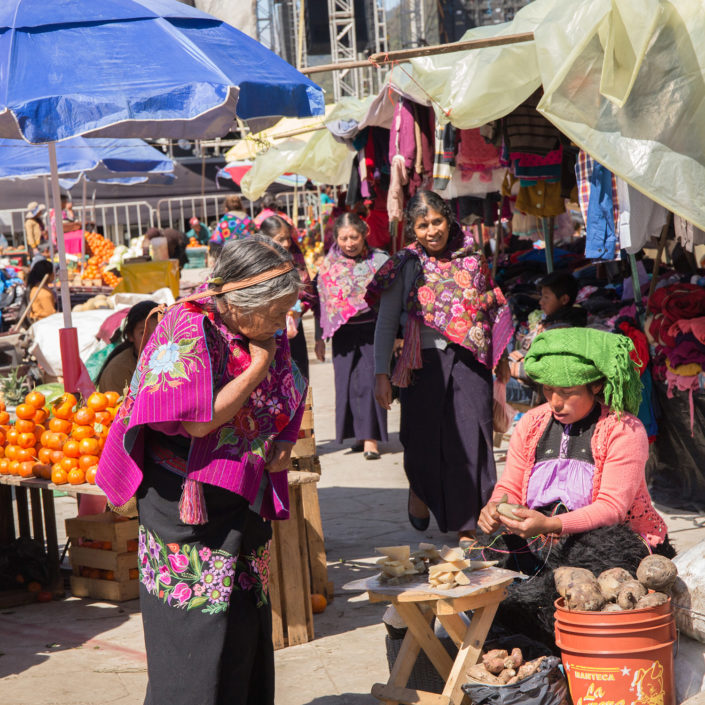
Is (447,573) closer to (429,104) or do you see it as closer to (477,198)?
(429,104)

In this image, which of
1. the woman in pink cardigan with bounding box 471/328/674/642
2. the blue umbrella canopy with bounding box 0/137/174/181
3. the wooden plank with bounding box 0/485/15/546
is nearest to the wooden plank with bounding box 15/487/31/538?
the wooden plank with bounding box 0/485/15/546

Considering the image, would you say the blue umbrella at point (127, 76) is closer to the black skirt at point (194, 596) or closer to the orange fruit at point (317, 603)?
the black skirt at point (194, 596)

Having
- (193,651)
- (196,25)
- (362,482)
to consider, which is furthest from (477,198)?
(193,651)

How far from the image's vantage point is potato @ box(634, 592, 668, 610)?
3.03m

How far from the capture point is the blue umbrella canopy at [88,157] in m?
9.93

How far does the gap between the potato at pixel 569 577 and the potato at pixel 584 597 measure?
0.02 m

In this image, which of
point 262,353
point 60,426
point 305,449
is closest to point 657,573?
point 262,353

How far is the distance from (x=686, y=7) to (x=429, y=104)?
3.29 m

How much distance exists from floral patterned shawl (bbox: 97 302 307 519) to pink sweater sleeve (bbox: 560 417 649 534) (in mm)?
1012

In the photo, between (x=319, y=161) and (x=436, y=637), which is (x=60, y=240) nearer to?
(x=436, y=637)

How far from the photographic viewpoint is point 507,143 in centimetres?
707

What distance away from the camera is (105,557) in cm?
509

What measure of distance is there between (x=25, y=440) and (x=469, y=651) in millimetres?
2875

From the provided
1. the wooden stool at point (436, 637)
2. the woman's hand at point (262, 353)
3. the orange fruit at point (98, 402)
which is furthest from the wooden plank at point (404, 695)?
the orange fruit at point (98, 402)
